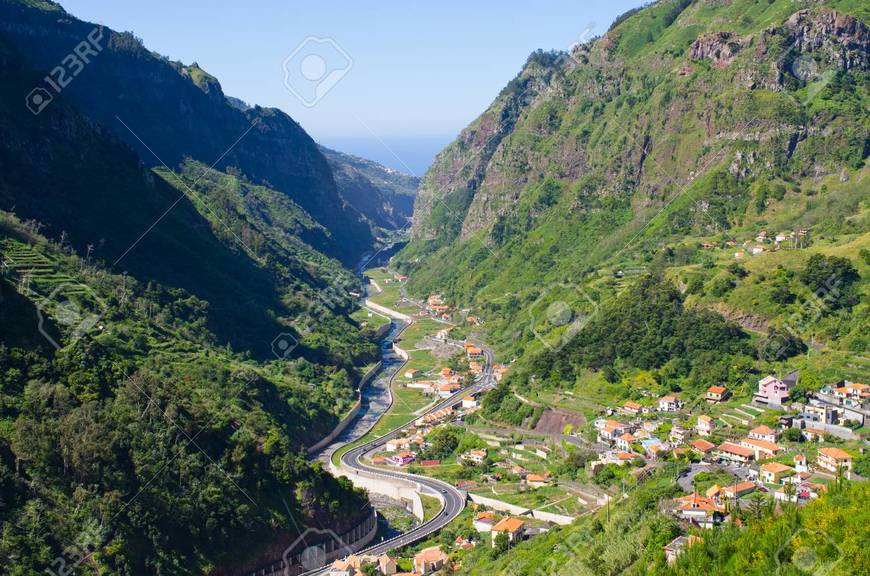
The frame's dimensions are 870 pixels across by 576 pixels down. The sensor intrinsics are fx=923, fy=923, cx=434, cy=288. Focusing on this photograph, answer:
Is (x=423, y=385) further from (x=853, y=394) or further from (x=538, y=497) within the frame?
(x=853, y=394)

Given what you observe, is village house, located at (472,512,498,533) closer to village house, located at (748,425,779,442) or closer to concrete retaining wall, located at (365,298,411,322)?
village house, located at (748,425,779,442)

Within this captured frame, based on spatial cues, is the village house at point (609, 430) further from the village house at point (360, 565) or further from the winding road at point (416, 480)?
the village house at point (360, 565)

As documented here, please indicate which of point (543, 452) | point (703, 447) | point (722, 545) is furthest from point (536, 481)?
point (722, 545)

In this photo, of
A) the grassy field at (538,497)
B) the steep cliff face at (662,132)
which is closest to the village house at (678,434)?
the grassy field at (538,497)

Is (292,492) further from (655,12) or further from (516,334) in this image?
(655,12)

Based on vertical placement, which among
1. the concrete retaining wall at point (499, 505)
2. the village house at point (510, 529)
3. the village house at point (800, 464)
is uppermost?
the village house at point (510, 529)
